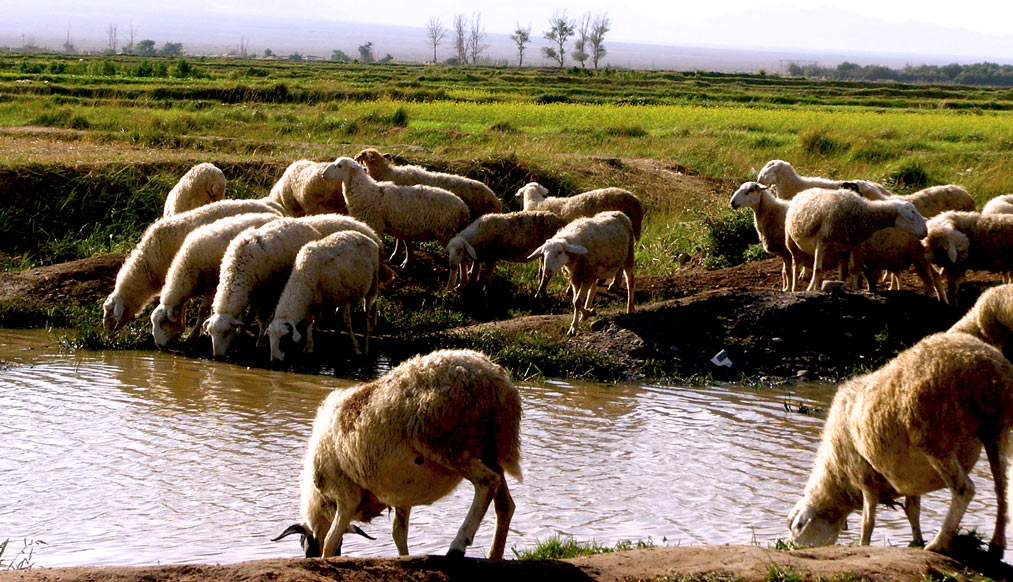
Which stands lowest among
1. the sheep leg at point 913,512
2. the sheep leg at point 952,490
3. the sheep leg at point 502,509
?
the sheep leg at point 913,512

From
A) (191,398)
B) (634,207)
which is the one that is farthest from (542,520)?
(634,207)

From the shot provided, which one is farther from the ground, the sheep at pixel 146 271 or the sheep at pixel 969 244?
the sheep at pixel 969 244

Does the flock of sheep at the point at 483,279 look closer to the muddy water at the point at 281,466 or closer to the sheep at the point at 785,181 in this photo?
the sheep at the point at 785,181

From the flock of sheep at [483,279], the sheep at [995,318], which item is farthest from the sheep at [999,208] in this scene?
the sheep at [995,318]

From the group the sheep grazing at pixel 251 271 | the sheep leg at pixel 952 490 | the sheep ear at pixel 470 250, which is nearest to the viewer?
the sheep leg at pixel 952 490

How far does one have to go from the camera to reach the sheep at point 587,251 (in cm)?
1129

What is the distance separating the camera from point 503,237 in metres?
13.6

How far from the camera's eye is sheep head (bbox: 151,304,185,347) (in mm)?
11547

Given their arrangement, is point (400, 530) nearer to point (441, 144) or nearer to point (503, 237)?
point (503, 237)

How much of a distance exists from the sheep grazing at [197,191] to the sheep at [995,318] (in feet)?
→ 31.9

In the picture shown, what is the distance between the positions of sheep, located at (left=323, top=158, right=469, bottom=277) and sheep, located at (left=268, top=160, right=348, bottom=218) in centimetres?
42

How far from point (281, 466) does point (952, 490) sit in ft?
14.6

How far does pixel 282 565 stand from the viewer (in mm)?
4742

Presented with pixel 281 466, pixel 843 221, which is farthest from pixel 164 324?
pixel 843 221
